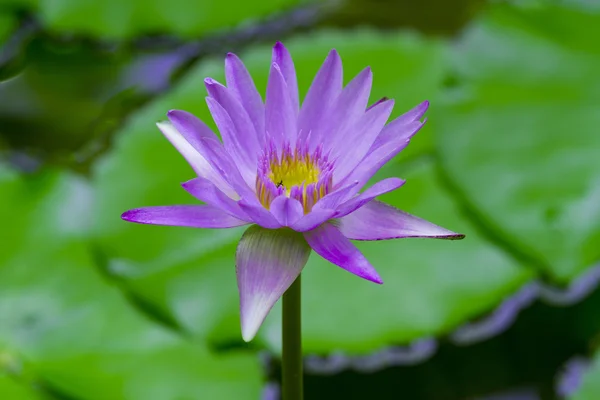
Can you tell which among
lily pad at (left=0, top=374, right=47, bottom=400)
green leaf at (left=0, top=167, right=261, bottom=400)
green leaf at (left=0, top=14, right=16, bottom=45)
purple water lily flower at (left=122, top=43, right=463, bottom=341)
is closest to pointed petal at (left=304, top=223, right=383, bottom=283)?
purple water lily flower at (left=122, top=43, right=463, bottom=341)

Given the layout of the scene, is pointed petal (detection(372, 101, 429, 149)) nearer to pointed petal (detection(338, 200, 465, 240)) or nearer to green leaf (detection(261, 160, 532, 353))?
pointed petal (detection(338, 200, 465, 240))

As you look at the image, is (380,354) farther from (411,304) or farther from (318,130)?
(318,130)

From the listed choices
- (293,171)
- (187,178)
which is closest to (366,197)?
(293,171)

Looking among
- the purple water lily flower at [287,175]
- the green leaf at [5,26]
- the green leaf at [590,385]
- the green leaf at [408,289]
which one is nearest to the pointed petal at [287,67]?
the purple water lily flower at [287,175]

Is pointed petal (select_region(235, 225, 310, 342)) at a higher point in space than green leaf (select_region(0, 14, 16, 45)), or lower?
lower

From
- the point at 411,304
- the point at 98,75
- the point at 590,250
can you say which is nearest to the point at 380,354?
the point at 411,304

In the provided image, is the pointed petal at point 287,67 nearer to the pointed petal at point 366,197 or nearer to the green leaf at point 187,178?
the pointed petal at point 366,197

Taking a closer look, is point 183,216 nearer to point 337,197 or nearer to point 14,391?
point 337,197
